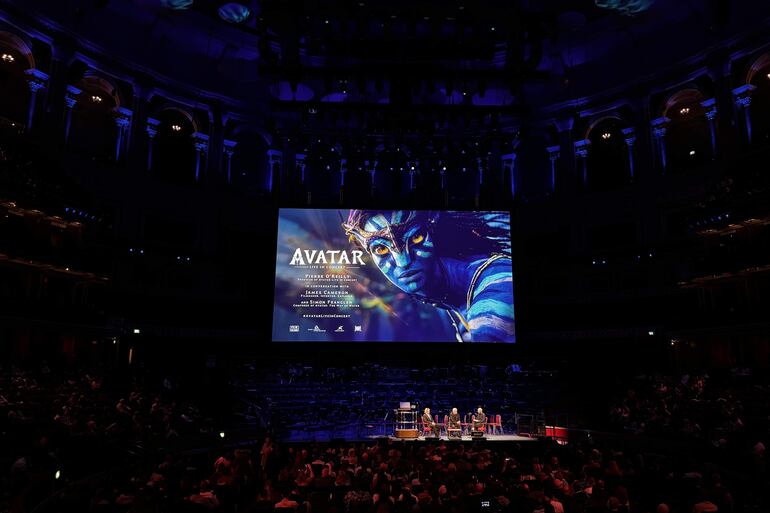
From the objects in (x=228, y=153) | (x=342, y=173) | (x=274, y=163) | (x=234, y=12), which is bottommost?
(x=342, y=173)

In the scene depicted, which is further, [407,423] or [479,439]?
[407,423]

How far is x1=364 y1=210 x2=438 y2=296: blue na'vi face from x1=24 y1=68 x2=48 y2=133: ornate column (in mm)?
16311

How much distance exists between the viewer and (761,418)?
20.5m

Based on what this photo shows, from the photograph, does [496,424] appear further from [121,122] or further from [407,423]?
[121,122]

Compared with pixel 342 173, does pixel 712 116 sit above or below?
above

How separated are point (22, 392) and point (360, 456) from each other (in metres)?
12.3

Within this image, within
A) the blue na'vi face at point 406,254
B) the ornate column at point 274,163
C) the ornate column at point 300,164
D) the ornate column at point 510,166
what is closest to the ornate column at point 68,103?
the ornate column at point 274,163

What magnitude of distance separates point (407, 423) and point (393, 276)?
267 inches

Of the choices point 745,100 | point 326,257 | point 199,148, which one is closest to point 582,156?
point 745,100

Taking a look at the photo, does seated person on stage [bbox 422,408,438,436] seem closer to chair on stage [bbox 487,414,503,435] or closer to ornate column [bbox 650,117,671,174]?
chair on stage [bbox 487,414,503,435]

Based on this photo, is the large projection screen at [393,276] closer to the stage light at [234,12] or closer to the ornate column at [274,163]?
the ornate column at [274,163]

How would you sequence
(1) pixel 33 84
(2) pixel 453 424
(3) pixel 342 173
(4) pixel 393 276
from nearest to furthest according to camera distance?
1. (2) pixel 453 424
2. (1) pixel 33 84
3. (4) pixel 393 276
4. (3) pixel 342 173

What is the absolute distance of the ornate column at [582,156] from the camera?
3453 cm

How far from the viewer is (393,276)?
1110 inches
